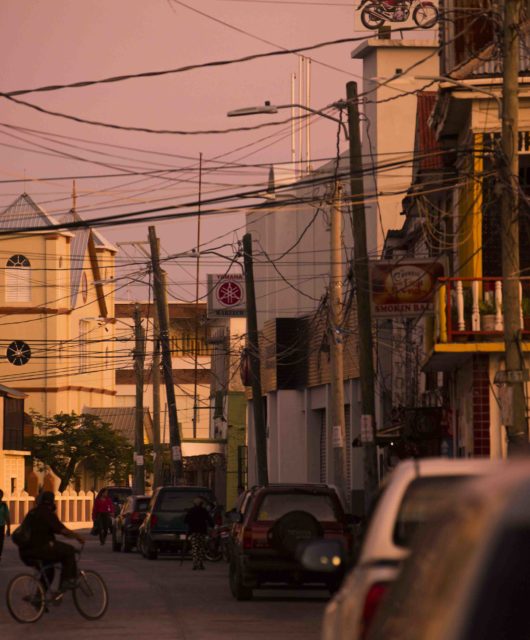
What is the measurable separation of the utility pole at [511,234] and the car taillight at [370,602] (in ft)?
40.8

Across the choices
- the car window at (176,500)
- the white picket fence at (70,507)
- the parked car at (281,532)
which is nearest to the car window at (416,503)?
the parked car at (281,532)

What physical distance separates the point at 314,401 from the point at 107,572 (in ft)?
70.6

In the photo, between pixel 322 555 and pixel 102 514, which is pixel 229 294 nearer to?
pixel 102 514

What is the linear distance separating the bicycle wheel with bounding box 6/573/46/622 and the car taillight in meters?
11.9

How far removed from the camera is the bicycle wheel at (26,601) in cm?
1802

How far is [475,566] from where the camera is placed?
11.2 feet

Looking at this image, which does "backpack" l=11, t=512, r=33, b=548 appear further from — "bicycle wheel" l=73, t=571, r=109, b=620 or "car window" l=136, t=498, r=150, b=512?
"car window" l=136, t=498, r=150, b=512

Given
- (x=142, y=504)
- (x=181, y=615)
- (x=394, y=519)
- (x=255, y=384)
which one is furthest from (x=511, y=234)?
(x=142, y=504)

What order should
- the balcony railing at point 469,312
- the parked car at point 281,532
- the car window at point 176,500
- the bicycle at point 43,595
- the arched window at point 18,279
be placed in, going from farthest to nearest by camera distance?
the arched window at point 18,279 → the car window at point 176,500 → the balcony railing at point 469,312 → the parked car at point 281,532 → the bicycle at point 43,595

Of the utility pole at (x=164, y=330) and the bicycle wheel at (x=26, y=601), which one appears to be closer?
the bicycle wheel at (x=26, y=601)

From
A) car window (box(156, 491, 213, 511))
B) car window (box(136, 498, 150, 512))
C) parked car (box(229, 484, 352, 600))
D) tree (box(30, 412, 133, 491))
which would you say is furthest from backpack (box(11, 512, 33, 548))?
tree (box(30, 412, 133, 491))

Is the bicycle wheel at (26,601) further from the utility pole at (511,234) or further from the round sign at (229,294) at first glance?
the round sign at (229,294)

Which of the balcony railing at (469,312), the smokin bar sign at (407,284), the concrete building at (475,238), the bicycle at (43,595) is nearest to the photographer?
the bicycle at (43,595)

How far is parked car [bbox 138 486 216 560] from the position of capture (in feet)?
123
